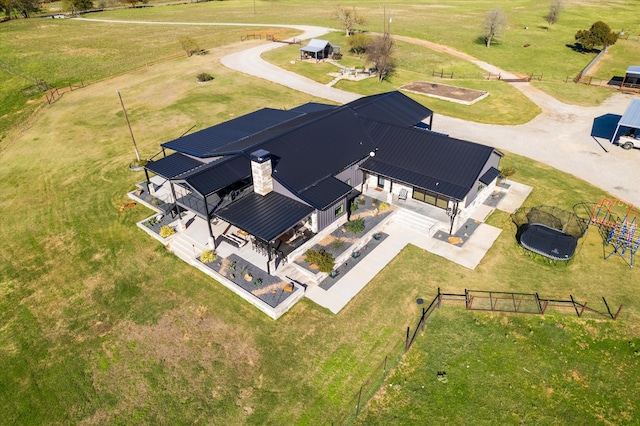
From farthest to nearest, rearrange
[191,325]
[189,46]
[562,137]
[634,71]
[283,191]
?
[189,46] < [634,71] < [562,137] < [283,191] < [191,325]

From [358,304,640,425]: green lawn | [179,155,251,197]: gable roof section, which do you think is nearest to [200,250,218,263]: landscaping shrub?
[179,155,251,197]: gable roof section

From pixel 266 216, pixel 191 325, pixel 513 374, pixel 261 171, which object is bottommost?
pixel 513 374

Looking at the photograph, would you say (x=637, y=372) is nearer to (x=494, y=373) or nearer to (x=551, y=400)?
(x=551, y=400)

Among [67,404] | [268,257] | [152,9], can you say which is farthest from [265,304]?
[152,9]

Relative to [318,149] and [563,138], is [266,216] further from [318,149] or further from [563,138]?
[563,138]

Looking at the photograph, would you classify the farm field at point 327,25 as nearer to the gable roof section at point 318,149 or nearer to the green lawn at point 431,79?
the green lawn at point 431,79

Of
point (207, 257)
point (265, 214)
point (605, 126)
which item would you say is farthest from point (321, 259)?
point (605, 126)
